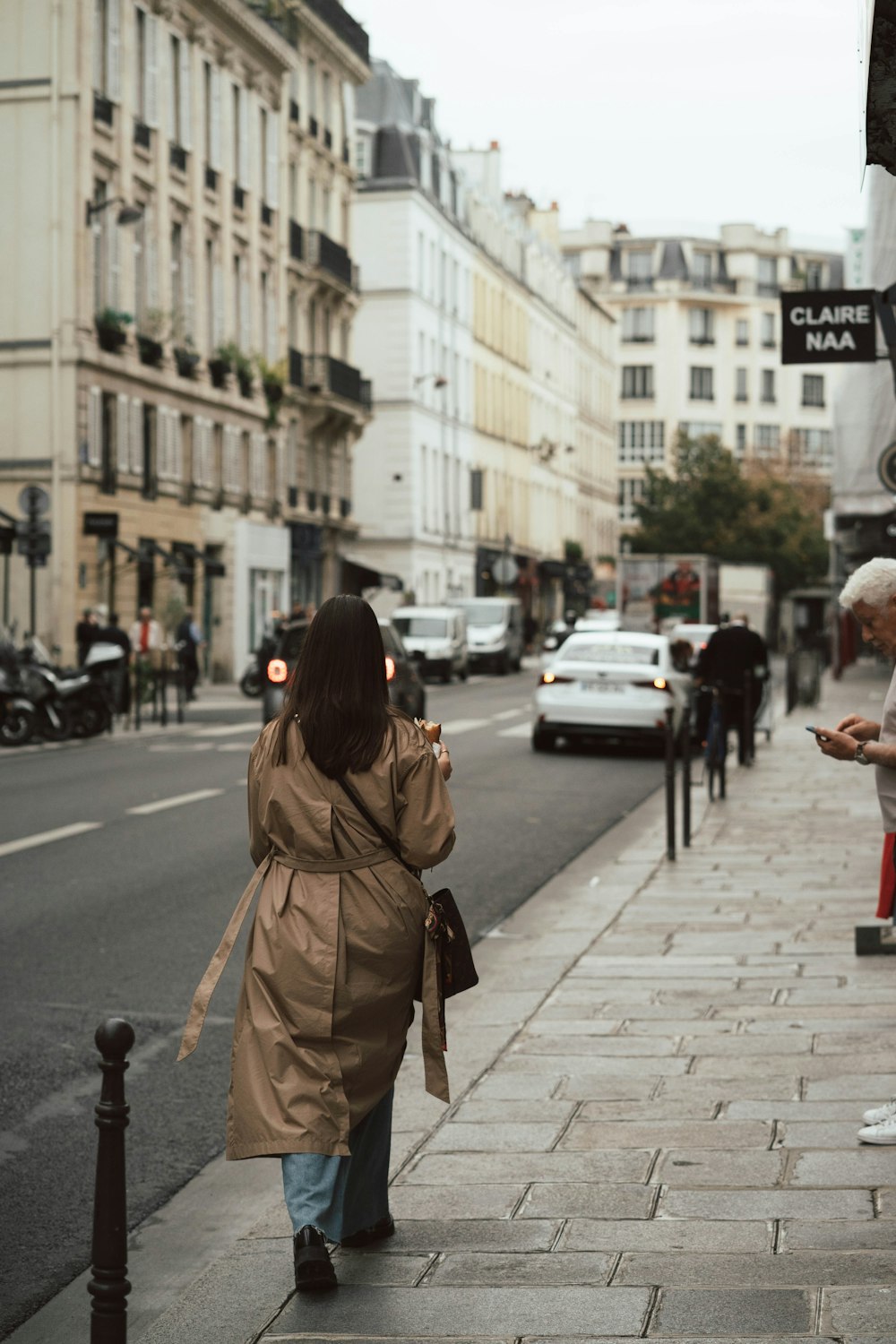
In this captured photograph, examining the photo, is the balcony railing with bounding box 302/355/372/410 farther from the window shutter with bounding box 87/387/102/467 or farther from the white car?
the white car

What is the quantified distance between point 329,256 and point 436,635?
16199mm

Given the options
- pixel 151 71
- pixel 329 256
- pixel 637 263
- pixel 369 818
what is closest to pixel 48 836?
pixel 369 818

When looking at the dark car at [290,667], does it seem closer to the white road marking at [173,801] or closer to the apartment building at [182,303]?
the white road marking at [173,801]

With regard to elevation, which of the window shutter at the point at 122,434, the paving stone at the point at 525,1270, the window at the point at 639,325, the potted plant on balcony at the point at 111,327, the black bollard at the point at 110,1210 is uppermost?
the window at the point at 639,325

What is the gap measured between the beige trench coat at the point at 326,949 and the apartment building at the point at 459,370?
6746cm

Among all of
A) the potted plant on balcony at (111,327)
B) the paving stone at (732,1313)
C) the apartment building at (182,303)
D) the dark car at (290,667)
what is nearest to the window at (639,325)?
the apartment building at (182,303)

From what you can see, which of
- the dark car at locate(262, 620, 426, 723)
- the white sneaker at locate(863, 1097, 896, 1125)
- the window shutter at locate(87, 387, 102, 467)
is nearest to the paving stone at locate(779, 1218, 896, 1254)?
the white sneaker at locate(863, 1097, 896, 1125)

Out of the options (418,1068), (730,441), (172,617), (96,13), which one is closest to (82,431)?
(172,617)

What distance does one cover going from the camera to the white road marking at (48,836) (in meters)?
14.3

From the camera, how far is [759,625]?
6297cm

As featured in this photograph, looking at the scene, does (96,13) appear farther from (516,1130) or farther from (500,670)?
(516,1130)

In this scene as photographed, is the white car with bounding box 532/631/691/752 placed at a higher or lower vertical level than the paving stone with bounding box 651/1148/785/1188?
higher

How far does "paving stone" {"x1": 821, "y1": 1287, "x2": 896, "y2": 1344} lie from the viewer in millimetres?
4246

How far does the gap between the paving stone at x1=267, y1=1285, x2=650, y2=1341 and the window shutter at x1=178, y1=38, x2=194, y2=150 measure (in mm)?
45455
